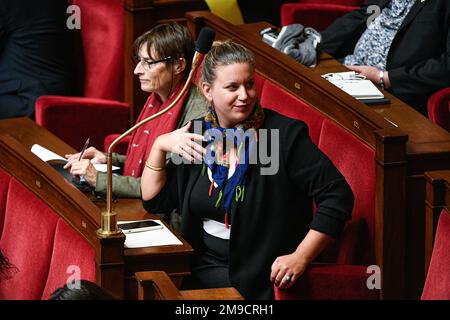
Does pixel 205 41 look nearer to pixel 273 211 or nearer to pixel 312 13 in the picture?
pixel 273 211

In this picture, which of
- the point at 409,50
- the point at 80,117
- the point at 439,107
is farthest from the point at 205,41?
the point at 80,117

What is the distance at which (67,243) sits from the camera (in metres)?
1.85

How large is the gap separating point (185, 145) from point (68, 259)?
0.28 m

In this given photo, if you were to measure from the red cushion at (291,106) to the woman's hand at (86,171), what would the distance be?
399 mm

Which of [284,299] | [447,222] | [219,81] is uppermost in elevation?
[219,81]

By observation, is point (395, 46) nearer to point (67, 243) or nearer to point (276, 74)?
point (276, 74)

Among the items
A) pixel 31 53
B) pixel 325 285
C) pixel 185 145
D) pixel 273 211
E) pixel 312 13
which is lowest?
pixel 325 285

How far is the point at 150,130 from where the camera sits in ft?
7.39

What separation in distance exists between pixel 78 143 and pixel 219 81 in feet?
3.55

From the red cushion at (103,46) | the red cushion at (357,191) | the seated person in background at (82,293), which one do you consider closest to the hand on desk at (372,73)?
the red cushion at (357,191)

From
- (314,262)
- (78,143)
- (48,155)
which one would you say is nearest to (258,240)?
(314,262)

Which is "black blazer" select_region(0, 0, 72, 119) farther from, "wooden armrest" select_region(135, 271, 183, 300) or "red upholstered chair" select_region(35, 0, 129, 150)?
"wooden armrest" select_region(135, 271, 183, 300)

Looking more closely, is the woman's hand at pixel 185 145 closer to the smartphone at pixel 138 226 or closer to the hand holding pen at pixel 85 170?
the smartphone at pixel 138 226

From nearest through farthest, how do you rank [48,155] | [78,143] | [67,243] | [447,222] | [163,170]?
[447,222], [67,243], [163,170], [48,155], [78,143]
